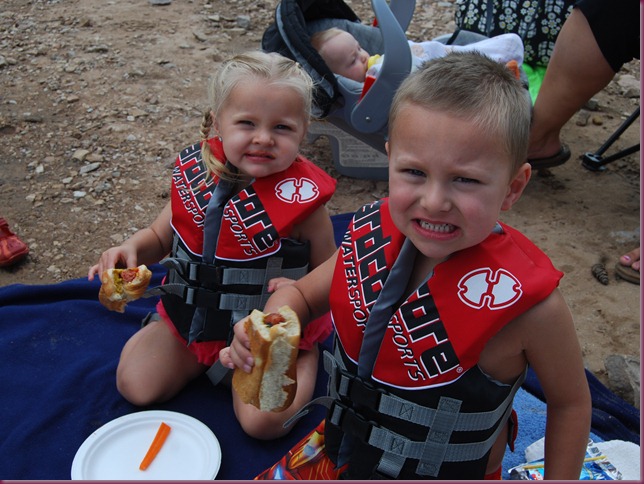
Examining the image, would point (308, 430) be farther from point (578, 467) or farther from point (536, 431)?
point (578, 467)

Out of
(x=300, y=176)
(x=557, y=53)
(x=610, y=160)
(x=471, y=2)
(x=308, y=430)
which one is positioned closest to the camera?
(x=300, y=176)

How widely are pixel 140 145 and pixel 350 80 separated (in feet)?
5.68

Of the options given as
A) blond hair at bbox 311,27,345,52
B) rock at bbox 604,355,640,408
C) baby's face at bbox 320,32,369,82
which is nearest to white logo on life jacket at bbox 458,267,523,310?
rock at bbox 604,355,640,408

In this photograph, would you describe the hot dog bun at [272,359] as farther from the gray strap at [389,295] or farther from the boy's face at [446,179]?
the boy's face at [446,179]

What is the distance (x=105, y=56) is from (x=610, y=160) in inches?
177

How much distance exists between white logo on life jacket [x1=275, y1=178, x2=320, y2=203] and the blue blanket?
98cm

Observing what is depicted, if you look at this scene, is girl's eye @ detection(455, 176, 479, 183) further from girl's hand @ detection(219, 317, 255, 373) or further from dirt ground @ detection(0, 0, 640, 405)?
dirt ground @ detection(0, 0, 640, 405)

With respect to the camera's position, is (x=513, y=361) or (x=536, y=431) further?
(x=536, y=431)

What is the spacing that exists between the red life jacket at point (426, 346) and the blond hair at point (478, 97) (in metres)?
0.31

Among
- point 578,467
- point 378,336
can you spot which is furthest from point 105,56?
point 578,467

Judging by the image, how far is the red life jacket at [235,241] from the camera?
273 centimetres

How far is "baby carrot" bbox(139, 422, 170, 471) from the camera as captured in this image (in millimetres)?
2705

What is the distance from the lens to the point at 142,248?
9.93 feet

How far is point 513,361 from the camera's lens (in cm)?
196
